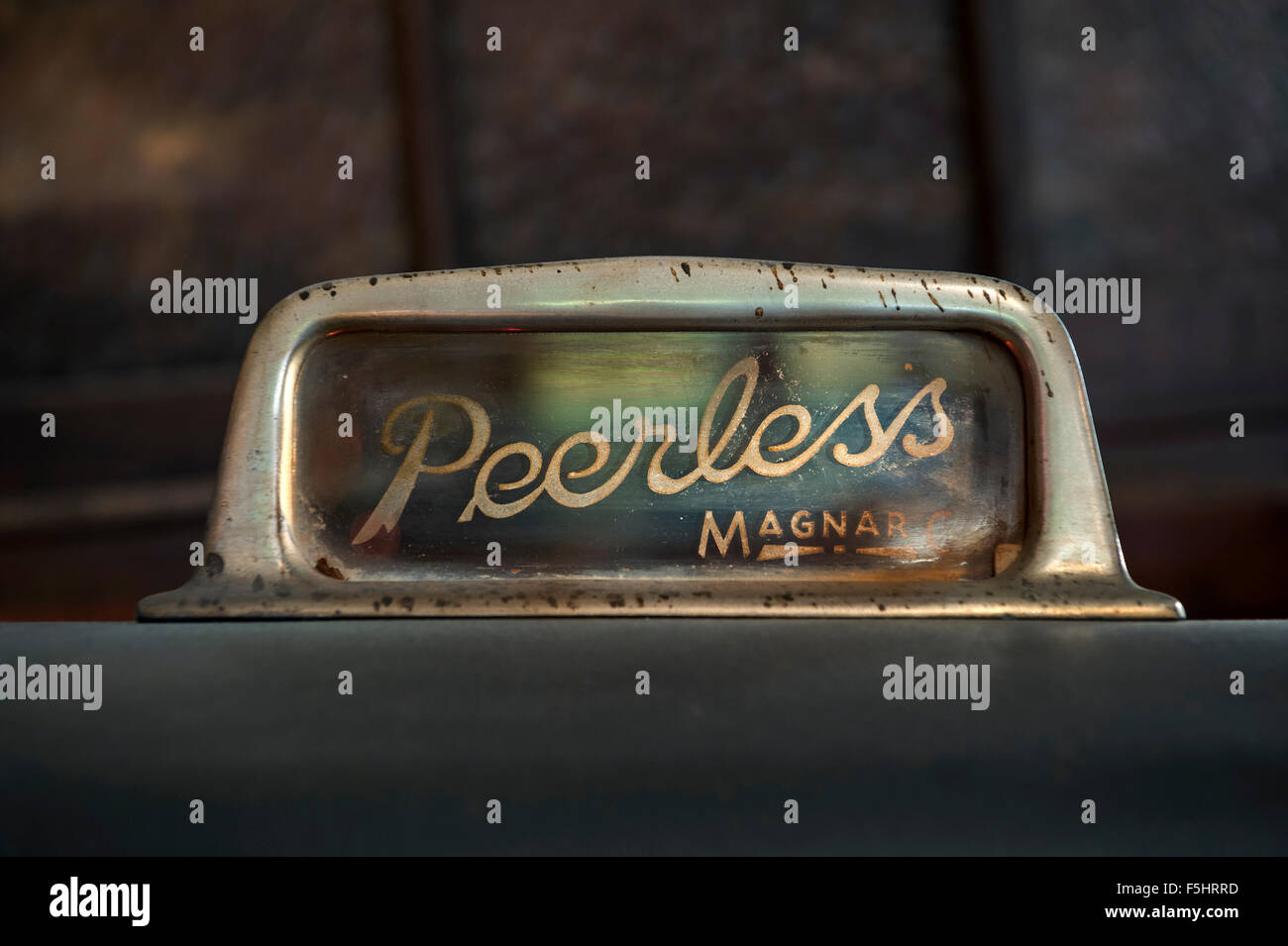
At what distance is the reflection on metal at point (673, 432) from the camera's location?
0.85 metres

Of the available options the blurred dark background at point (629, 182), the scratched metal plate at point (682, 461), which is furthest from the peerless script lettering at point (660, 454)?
the blurred dark background at point (629, 182)

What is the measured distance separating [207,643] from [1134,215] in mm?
4018

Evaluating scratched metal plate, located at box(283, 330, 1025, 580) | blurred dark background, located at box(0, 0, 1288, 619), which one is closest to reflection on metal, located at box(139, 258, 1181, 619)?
scratched metal plate, located at box(283, 330, 1025, 580)

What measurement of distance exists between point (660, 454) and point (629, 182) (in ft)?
10.1

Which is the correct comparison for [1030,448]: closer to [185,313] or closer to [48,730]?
[48,730]

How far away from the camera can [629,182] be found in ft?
12.1

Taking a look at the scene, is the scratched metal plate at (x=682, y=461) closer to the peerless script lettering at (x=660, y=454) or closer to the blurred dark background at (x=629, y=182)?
the peerless script lettering at (x=660, y=454)

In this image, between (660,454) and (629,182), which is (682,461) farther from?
(629,182)

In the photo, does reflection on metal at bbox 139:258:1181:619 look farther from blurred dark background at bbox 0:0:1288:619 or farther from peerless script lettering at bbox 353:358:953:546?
blurred dark background at bbox 0:0:1288:619

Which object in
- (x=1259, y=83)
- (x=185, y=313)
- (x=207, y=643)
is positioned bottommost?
(x=207, y=643)

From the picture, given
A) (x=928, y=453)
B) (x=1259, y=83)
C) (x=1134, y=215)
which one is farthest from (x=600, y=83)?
(x=928, y=453)
